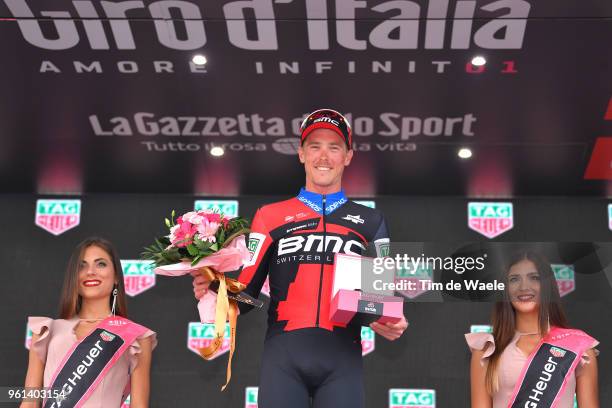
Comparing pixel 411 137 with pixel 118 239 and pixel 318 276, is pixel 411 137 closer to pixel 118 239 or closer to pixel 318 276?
pixel 118 239

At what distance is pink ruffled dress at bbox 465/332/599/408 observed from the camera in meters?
3.95

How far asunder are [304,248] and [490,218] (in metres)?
4.16

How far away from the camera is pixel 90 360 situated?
406 centimetres

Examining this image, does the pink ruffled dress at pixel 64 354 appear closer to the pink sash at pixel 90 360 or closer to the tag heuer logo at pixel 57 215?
the pink sash at pixel 90 360

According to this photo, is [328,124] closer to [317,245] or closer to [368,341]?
[317,245]

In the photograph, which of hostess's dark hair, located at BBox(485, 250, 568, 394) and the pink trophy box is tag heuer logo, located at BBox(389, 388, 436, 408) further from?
the pink trophy box

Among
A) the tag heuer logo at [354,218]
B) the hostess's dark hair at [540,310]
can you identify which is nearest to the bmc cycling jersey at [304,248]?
the tag heuer logo at [354,218]

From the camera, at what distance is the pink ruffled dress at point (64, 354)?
4.06 metres

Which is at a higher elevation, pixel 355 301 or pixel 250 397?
pixel 355 301

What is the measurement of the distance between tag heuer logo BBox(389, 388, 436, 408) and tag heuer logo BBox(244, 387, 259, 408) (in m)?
1.06

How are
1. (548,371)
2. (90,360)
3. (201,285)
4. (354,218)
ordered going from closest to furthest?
1. (201,285)
2. (354,218)
3. (548,371)
4. (90,360)

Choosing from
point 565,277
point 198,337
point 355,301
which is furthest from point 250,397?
point 355,301

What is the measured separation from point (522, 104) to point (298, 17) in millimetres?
1797

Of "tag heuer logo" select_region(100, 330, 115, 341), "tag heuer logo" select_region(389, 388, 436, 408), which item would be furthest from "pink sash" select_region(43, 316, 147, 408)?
"tag heuer logo" select_region(389, 388, 436, 408)
